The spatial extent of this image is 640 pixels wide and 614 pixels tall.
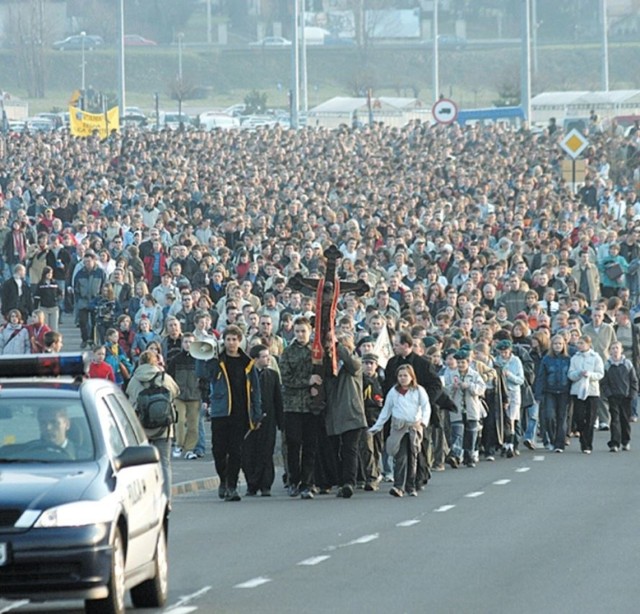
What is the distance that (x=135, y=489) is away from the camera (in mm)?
12000

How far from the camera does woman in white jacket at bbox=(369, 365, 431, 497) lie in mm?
21547

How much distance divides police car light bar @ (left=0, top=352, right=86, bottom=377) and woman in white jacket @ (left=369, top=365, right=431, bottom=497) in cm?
915

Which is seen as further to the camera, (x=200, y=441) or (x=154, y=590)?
(x=200, y=441)

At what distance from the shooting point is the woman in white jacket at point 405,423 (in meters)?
21.5

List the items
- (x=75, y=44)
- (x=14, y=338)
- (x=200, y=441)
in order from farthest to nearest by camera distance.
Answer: (x=75, y=44)
(x=14, y=338)
(x=200, y=441)

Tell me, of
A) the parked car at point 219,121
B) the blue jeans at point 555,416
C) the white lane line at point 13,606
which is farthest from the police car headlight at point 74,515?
the parked car at point 219,121

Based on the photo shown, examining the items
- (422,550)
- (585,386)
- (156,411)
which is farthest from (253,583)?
(585,386)

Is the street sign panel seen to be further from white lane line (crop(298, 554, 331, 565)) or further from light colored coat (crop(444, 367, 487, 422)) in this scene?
white lane line (crop(298, 554, 331, 565))

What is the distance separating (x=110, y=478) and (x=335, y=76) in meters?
140

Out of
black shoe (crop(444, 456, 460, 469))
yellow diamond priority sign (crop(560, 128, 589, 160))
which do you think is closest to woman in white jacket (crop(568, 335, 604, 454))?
black shoe (crop(444, 456, 460, 469))

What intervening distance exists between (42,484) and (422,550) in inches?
216

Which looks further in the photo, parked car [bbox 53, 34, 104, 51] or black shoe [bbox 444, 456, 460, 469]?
parked car [bbox 53, 34, 104, 51]

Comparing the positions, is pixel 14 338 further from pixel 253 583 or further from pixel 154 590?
pixel 154 590

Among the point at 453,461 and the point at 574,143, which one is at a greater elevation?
the point at 574,143
